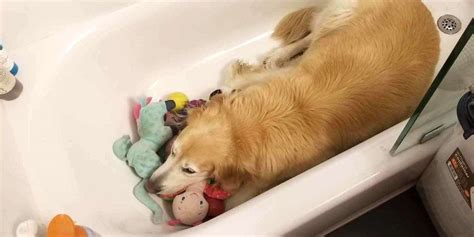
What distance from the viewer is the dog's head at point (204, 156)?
51.3 inches

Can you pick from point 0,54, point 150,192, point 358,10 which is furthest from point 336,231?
point 0,54

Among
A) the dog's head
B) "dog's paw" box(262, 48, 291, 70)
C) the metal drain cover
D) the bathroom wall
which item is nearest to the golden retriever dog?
the dog's head

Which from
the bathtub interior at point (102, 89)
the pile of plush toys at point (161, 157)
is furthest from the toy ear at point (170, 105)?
the bathtub interior at point (102, 89)

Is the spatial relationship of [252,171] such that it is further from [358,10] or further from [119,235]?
[358,10]

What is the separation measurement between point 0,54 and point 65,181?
42 centimetres

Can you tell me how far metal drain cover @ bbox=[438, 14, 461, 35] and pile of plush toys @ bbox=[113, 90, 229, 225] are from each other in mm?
959

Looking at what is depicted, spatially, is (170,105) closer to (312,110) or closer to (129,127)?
(129,127)

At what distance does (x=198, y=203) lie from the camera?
4.64ft

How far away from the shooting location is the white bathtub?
1135 mm

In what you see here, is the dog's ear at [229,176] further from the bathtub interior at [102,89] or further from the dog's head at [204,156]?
the bathtub interior at [102,89]

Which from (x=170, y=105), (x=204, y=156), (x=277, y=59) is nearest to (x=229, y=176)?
(x=204, y=156)

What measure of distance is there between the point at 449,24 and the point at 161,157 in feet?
3.85

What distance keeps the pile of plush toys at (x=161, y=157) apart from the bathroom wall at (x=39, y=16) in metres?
0.38

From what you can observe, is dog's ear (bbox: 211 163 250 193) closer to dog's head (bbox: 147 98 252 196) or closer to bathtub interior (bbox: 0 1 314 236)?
A: dog's head (bbox: 147 98 252 196)
